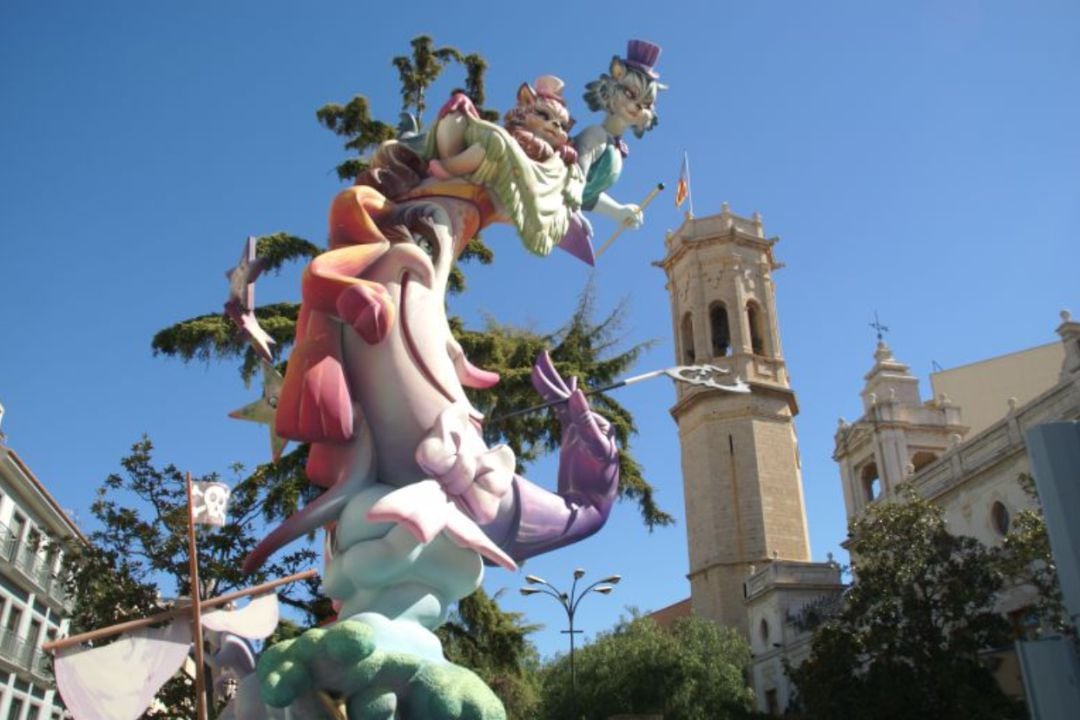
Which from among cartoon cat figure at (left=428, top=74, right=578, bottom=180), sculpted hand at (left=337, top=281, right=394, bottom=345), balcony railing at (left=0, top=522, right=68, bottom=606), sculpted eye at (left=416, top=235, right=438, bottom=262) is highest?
balcony railing at (left=0, top=522, right=68, bottom=606)

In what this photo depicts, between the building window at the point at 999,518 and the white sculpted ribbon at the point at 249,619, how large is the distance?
20244mm

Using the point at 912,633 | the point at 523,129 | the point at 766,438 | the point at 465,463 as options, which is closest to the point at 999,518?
the point at 912,633

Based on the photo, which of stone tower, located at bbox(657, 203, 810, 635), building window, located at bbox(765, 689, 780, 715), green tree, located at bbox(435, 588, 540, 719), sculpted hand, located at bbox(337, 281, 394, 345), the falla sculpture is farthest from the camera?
stone tower, located at bbox(657, 203, 810, 635)

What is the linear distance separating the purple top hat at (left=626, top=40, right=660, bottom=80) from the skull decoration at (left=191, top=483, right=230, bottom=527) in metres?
5.68

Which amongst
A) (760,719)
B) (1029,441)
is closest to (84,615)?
(1029,441)

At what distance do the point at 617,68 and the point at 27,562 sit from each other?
22.5 m

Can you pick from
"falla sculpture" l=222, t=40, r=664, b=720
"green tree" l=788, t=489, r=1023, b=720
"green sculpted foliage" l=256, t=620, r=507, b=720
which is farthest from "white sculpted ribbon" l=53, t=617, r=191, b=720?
"green tree" l=788, t=489, r=1023, b=720

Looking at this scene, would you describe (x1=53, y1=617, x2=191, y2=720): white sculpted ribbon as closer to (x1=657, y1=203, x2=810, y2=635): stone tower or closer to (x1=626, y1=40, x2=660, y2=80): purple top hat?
(x1=626, y1=40, x2=660, y2=80): purple top hat

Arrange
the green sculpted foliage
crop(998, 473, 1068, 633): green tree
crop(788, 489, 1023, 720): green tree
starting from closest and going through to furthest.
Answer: the green sculpted foliage, crop(998, 473, 1068, 633): green tree, crop(788, 489, 1023, 720): green tree

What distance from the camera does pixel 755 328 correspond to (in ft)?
142

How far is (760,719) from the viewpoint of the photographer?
22.6 metres

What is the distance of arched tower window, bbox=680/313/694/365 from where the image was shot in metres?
43.5

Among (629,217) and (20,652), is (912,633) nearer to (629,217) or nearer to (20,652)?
(629,217)

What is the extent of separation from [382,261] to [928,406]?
31596mm
